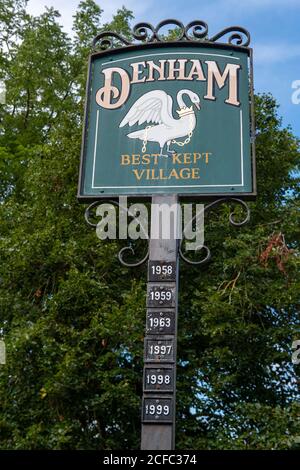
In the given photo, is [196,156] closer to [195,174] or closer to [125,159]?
[195,174]

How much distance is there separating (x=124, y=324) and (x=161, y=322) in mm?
4158

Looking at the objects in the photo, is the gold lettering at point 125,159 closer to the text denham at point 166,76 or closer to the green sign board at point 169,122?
the green sign board at point 169,122

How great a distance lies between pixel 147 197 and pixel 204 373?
4.59m

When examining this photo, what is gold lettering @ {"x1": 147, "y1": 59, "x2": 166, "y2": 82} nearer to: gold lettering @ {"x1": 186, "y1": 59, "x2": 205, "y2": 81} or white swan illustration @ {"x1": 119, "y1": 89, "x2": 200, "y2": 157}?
white swan illustration @ {"x1": 119, "y1": 89, "x2": 200, "y2": 157}

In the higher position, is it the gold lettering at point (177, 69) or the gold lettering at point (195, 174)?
the gold lettering at point (177, 69)

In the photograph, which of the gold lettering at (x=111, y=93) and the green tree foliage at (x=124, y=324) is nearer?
the gold lettering at (x=111, y=93)

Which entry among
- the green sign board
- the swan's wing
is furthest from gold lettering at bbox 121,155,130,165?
the swan's wing

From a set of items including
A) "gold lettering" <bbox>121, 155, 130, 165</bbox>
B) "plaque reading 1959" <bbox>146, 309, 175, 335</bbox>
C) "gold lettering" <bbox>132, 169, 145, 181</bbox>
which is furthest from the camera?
"gold lettering" <bbox>121, 155, 130, 165</bbox>

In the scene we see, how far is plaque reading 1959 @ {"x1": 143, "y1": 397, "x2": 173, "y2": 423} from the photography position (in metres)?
5.44

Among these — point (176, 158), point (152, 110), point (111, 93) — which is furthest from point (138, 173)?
point (111, 93)

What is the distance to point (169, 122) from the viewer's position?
660 cm

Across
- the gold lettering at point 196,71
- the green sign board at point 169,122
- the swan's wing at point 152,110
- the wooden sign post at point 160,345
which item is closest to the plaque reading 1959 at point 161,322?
the wooden sign post at point 160,345

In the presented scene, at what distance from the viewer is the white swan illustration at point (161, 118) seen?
6.57 meters
